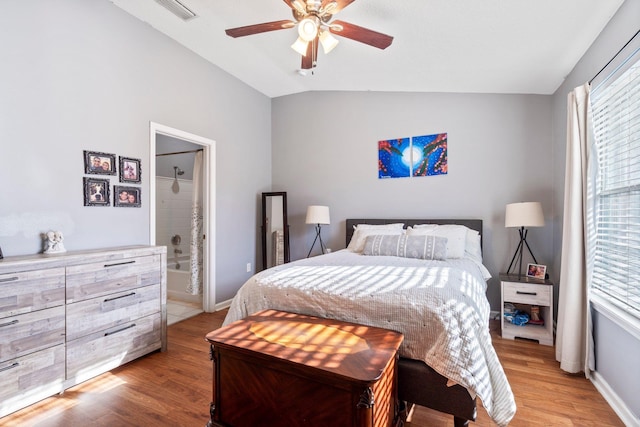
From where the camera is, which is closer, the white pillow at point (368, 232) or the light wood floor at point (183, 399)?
the light wood floor at point (183, 399)

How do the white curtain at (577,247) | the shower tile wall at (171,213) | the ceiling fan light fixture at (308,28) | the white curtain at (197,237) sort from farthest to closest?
the shower tile wall at (171,213)
the white curtain at (197,237)
the white curtain at (577,247)
the ceiling fan light fixture at (308,28)

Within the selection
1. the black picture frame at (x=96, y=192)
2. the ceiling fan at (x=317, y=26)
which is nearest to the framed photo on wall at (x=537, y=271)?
the ceiling fan at (x=317, y=26)

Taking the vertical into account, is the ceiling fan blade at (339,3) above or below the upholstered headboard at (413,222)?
above

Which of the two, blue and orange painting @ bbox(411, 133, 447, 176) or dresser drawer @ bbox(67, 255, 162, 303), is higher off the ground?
blue and orange painting @ bbox(411, 133, 447, 176)

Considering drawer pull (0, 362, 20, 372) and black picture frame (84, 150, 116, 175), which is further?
black picture frame (84, 150, 116, 175)

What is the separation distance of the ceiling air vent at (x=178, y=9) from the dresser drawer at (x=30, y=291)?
2.18 meters

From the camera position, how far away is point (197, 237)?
3.90 m

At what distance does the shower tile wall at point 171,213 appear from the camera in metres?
4.53

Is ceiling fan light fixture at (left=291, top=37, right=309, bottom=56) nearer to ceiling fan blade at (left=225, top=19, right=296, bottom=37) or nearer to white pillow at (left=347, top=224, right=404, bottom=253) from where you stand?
ceiling fan blade at (left=225, top=19, right=296, bottom=37)

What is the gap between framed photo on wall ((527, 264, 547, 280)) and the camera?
9.53 feet

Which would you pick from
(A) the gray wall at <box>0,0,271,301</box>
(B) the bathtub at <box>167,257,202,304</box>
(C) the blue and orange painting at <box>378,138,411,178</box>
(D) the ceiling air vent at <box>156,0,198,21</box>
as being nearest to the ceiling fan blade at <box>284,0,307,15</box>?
(D) the ceiling air vent at <box>156,0,198,21</box>

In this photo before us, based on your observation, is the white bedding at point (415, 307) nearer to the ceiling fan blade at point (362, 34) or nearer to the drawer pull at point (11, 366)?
the drawer pull at point (11, 366)

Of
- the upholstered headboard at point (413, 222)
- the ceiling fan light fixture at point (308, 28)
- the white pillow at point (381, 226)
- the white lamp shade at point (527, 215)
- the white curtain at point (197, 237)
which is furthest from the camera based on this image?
the white curtain at point (197, 237)

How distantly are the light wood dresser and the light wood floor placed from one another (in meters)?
0.13
